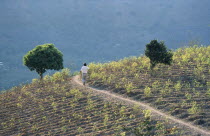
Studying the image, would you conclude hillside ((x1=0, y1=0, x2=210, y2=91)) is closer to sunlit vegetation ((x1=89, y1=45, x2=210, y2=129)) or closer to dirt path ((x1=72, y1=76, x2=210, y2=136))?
sunlit vegetation ((x1=89, y1=45, x2=210, y2=129))

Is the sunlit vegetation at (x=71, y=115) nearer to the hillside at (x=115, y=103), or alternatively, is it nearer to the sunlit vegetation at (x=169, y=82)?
the hillside at (x=115, y=103)

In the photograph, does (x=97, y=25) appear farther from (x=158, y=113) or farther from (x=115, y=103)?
(x=158, y=113)

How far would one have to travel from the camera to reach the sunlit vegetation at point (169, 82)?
1356 centimetres

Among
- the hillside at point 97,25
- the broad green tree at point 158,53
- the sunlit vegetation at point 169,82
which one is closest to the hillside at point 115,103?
the sunlit vegetation at point 169,82

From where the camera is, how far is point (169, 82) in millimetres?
17109

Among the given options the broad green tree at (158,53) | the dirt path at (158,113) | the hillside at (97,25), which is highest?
the hillside at (97,25)

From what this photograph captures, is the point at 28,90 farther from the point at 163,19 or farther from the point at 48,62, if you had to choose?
the point at 163,19

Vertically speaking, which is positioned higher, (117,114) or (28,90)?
(28,90)

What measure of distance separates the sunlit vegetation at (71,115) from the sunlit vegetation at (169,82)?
3.47ft

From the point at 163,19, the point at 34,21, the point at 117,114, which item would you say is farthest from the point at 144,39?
the point at 117,114

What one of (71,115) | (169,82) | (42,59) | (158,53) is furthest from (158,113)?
(42,59)

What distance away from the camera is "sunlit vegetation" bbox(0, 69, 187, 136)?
491 inches

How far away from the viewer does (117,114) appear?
45.2ft

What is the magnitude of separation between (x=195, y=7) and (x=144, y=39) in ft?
97.6
